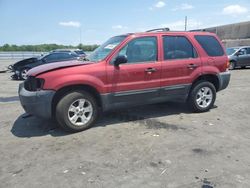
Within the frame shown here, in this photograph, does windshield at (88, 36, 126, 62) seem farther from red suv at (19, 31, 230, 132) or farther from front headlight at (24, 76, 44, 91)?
front headlight at (24, 76, 44, 91)

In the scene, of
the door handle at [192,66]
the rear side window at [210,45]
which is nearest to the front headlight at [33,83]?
the door handle at [192,66]

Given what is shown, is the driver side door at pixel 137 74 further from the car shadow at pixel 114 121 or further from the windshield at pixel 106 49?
the car shadow at pixel 114 121

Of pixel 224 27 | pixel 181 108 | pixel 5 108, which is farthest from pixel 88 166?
pixel 224 27

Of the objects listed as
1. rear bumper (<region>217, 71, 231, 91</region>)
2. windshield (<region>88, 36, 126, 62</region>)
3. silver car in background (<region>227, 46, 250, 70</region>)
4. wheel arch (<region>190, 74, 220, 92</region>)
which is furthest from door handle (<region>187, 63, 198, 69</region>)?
silver car in background (<region>227, 46, 250, 70</region>)

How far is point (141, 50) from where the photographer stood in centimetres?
588

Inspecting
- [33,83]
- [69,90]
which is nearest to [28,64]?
[33,83]

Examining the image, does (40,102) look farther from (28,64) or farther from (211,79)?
(28,64)

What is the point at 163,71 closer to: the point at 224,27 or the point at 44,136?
the point at 44,136

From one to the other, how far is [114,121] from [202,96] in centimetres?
231

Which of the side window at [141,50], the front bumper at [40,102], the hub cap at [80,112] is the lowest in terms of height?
the hub cap at [80,112]

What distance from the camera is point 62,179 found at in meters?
3.60

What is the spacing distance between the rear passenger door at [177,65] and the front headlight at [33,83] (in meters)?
2.58

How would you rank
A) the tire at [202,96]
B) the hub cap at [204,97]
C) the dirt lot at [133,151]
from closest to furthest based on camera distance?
the dirt lot at [133,151], the tire at [202,96], the hub cap at [204,97]

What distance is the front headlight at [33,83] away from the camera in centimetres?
515
